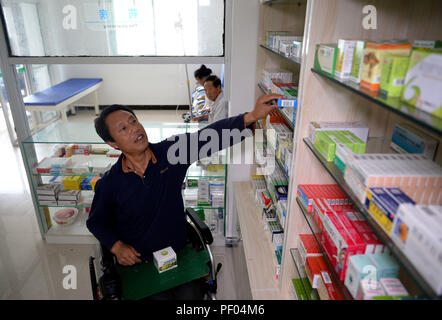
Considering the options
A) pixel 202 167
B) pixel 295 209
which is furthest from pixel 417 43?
pixel 202 167

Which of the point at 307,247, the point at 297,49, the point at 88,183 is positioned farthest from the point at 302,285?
the point at 88,183

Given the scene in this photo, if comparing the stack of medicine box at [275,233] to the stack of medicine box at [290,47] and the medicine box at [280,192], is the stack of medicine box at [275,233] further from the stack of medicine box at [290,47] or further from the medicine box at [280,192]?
the stack of medicine box at [290,47]

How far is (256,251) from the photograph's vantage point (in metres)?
2.23

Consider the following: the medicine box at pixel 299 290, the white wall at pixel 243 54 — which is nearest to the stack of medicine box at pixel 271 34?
the white wall at pixel 243 54

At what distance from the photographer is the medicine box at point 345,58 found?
124 cm

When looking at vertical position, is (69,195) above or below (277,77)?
below

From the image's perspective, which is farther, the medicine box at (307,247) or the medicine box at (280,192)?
the medicine box at (280,192)

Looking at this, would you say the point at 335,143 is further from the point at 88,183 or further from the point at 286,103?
the point at 88,183

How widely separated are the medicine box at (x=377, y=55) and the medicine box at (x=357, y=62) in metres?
0.04

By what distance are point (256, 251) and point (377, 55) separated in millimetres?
1573

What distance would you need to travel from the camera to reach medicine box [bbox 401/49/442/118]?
2.82ft

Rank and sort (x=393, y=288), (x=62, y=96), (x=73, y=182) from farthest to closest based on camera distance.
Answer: (x=62, y=96)
(x=73, y=182)
(x=393, y=288)

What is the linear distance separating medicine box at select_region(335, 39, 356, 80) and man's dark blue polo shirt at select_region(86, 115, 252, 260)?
0.81 meters

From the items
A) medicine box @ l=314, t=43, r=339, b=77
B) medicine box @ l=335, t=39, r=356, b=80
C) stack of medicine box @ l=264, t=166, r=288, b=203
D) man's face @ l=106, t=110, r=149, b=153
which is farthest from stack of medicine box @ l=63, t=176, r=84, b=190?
medicine box @ l=335, t=39, r=356, b=80
